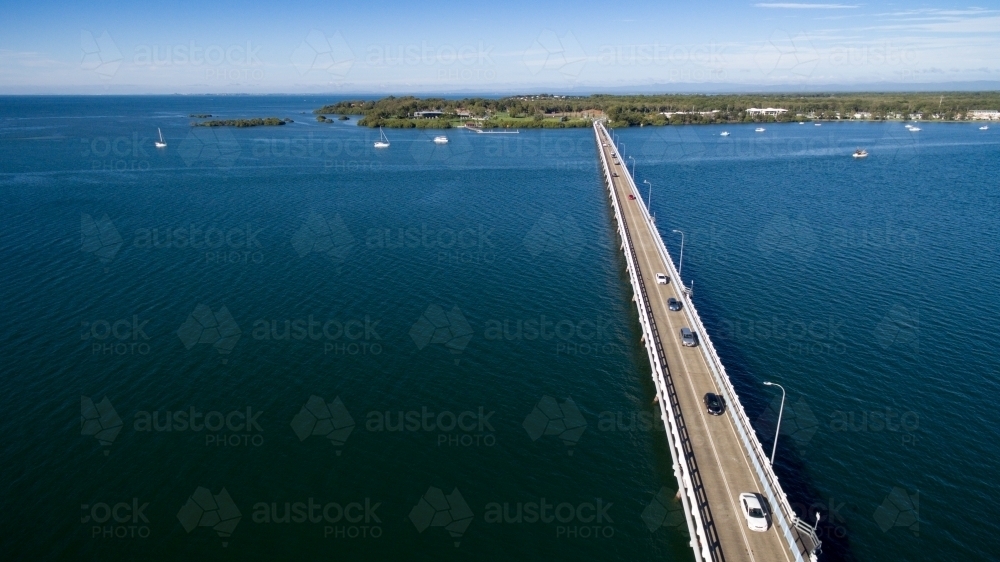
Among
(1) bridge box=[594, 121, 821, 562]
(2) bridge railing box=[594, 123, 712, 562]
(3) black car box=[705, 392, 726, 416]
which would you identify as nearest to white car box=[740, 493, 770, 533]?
(1) bridge box=[594, 121, 821, 562]

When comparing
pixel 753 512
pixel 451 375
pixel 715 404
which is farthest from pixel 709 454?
pixel 451 375

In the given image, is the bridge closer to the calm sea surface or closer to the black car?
the black car

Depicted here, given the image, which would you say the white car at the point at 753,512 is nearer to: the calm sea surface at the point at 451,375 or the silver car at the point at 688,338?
the calm sea surface at the point at 451,375

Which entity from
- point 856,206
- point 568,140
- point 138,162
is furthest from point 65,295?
point 568,140

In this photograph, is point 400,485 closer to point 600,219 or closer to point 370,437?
point 370,437

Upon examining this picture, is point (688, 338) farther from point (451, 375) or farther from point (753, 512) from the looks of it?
point (451, 375)

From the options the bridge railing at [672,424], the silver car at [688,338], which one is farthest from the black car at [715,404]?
the silver car at [688,338]
